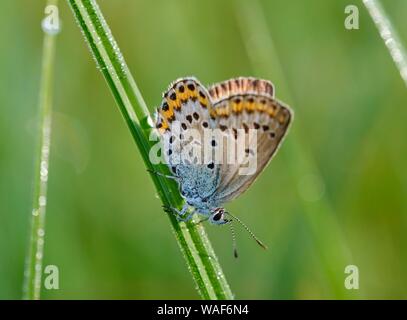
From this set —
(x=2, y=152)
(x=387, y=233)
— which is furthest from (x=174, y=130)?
(x=387, y=233)

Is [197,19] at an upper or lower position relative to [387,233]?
upper

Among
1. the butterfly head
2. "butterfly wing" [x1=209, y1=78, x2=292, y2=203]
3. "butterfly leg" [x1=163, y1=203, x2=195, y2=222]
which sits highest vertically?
"butterfly wing" [x1=209, y1=78, x2=292, y2=203]

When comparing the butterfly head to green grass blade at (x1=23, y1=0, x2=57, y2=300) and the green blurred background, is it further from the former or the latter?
green grass blade at (x1=23, y1=0, x2=57, y2=300)

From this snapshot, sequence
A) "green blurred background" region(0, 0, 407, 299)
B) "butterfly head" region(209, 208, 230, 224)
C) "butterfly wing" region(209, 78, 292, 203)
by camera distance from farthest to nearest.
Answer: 1. "green blurred background" region(0, 0, 407, 299)
2. "butterfly head" region(209, 208, 230, 224)
3. "butterfly wing" region(209, 78, 292, 203)

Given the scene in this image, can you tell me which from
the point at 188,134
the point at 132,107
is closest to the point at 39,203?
the point at 132,107

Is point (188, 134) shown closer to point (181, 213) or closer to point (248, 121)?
point (248, 121)

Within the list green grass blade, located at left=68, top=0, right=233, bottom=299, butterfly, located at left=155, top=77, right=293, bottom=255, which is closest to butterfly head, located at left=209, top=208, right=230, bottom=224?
butterfly, located at left=155, top=77, right=293, bottom=255
